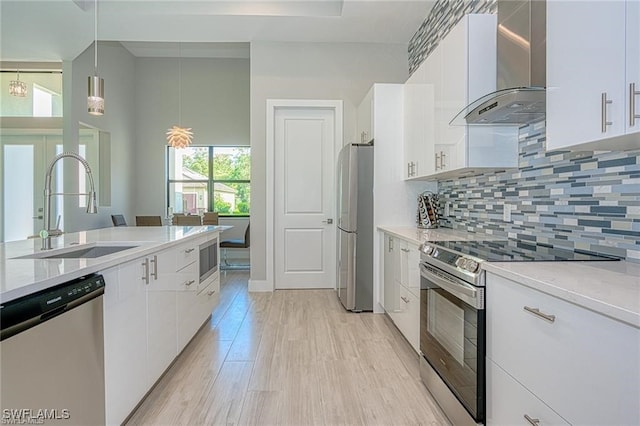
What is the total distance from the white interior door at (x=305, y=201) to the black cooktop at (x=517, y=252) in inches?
109

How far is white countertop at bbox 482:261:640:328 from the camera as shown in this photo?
92 cm

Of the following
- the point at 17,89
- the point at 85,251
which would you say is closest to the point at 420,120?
the point at 85,251

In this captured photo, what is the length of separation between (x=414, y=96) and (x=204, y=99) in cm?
526

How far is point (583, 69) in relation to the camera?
138cm

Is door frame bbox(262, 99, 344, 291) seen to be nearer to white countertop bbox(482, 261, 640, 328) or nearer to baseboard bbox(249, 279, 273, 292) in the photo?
baseboard bbox(249, 279, 273, 292)

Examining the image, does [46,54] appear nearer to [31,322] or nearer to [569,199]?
[31,322]

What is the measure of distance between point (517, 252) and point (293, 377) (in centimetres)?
155

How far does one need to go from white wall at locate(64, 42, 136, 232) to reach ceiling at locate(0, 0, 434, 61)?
31.3 inches

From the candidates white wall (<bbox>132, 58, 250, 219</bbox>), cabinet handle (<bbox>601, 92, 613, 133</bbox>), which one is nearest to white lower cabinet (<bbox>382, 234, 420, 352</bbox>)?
cabinet handle (<bbox>601, 92, 613, 133</bbox>)

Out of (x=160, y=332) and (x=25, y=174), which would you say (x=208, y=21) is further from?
(x=25, y=174)

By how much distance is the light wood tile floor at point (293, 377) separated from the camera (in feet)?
6.44

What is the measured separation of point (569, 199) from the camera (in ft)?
6.15

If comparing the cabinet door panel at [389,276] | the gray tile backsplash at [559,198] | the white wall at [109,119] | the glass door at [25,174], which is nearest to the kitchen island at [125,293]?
the cabinet door panel at [389,276]

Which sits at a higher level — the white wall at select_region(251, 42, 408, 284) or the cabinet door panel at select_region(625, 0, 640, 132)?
the white wall at select_region(251, 42, 408, 284)
